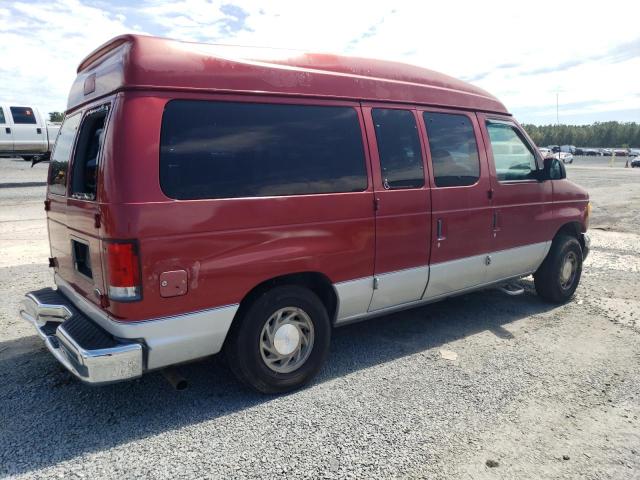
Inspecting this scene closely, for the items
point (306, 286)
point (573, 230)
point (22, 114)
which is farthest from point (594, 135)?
point (306, 286)

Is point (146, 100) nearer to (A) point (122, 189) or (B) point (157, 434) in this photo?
(A) point (122, 189)

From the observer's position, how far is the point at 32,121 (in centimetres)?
1908

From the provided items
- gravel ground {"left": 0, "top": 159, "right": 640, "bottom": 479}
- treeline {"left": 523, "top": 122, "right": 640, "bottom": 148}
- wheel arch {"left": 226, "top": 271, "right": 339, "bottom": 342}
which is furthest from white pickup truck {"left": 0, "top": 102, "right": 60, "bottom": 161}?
treeline {"left": 523, "top": 122, "right": 640, "bottom": 148}

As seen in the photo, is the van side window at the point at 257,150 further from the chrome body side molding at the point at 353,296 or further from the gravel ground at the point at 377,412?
the gravel ground at the point at 377,412

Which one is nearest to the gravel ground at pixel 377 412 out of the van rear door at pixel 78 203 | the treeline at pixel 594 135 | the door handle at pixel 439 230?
the van rear door at pixel 78 203

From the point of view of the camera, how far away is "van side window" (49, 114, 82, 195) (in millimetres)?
3934

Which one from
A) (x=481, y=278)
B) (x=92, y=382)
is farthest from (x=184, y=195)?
(x=481, y=278)

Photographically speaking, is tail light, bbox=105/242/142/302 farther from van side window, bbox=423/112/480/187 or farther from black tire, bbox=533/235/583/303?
black tire, bbox=533/235/583/303

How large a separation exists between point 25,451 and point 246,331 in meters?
1.44

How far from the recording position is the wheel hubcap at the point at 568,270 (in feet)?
19.1

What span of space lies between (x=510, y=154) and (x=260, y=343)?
3.33m

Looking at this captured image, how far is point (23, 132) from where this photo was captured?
1891 centimetres

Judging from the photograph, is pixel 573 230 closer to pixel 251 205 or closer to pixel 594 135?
pixel 251 205

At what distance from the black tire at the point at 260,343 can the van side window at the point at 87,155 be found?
1.32 m
